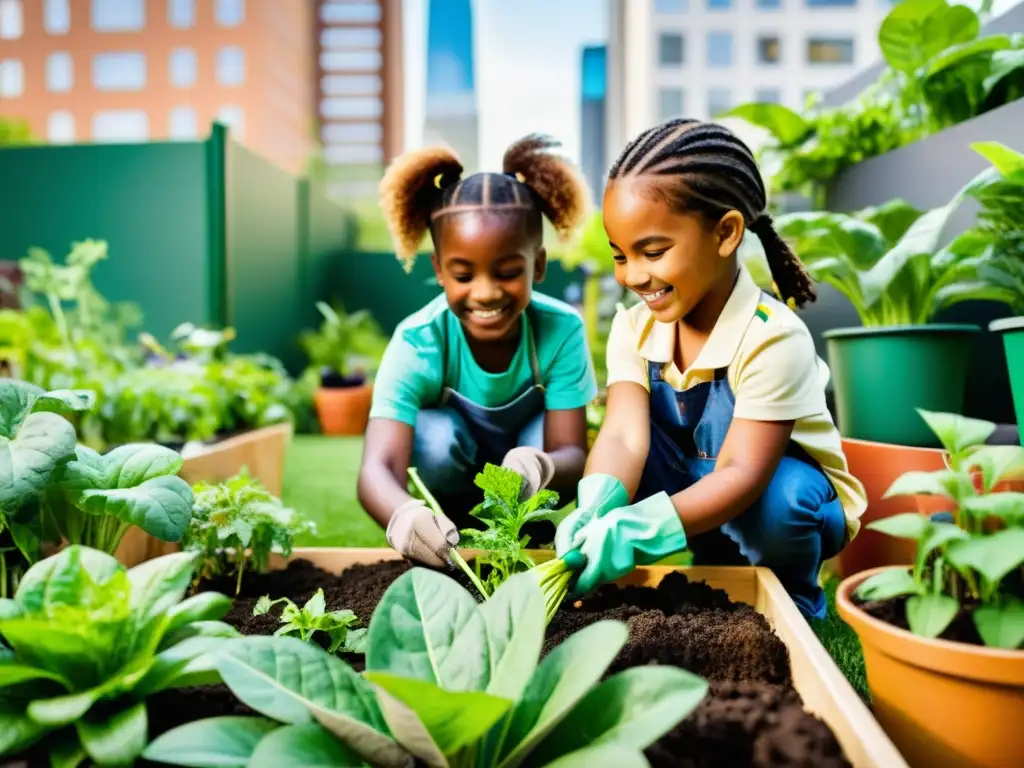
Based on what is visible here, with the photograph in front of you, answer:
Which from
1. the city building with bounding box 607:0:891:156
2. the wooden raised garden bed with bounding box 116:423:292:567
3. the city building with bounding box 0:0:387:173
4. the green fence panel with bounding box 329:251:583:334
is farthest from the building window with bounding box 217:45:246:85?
the wooden raised garden bed with bounding box 116:423:292:567

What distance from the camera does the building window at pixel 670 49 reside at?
45.7 ft

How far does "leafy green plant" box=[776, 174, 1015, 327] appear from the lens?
1547 millimetres

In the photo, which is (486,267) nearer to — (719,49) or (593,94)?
(593,94)

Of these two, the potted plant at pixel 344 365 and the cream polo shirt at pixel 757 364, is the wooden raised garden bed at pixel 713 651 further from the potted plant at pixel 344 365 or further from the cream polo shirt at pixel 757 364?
the potted plant at pixel 344 365

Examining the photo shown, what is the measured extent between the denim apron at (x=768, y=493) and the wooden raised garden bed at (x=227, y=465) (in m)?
0.92

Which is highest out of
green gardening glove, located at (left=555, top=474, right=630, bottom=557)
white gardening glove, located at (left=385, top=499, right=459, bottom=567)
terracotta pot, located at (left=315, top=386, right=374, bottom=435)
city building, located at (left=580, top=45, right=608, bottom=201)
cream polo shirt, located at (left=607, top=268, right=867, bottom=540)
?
city building, located at (left=580, top=45, right=608, bottom=201)

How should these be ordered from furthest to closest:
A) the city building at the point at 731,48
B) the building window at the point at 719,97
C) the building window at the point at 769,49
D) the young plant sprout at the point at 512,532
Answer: the building window at the point at 769,49 < the building window at the point at 719,97 < the city building at the point at 731,48 < the young plant sprout at the point at 512,532


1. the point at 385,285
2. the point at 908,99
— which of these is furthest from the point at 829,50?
the point at 908,99

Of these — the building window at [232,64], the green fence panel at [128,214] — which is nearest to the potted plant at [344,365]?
the green fence panel at [128,214]

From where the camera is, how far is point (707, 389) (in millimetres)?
1335

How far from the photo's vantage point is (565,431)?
1630 mm

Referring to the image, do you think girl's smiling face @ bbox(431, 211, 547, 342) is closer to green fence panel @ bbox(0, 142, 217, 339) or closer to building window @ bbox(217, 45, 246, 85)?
green fence panel @ bbox(0, 142, 217, 339)

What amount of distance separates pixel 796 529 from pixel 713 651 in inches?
15.3

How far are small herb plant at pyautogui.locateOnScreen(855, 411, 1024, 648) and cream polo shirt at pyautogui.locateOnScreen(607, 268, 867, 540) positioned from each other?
331 millimetres
